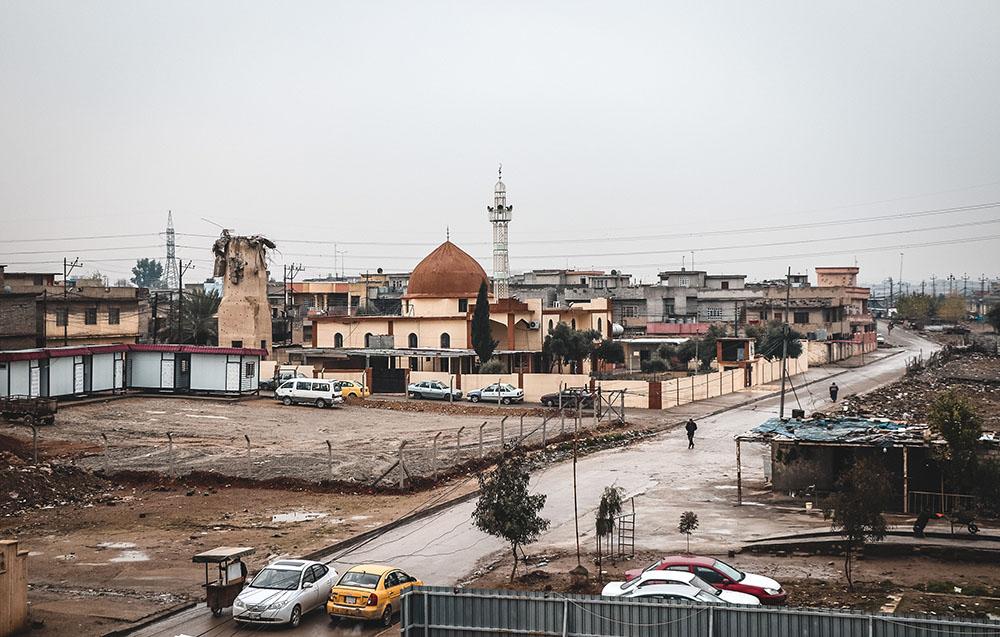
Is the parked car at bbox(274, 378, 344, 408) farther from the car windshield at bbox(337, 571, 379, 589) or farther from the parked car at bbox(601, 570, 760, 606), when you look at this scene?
the parked car at bbox(601, 570, 760, 606)

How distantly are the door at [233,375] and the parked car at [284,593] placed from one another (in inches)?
1352

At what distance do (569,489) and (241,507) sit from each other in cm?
991

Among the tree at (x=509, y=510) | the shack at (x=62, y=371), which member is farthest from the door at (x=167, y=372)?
the tree at (x=509, y=510)

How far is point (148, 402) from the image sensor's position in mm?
49188

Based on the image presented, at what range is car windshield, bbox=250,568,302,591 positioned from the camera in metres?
18.9

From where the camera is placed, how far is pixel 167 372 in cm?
5203

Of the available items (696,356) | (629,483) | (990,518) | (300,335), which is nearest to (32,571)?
(629,483)

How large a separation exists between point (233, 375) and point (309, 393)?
4.39m

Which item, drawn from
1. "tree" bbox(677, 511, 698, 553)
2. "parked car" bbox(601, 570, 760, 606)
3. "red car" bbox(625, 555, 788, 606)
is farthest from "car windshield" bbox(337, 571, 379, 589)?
"tree" bbox(677, 511, 698, 553)

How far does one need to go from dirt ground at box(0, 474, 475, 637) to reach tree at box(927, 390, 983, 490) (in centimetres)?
1396

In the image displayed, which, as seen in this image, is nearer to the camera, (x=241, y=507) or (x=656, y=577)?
(x=656, y=577)

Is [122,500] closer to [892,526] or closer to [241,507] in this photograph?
[241,507]

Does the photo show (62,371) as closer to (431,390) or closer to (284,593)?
(431,390)

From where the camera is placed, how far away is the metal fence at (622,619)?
13453 mm
